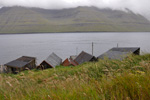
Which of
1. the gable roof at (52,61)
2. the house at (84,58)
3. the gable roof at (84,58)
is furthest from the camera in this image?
the gable roof at (52,61)

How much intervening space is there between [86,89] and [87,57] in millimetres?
31833

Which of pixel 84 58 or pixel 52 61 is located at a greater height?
pixel 84 58

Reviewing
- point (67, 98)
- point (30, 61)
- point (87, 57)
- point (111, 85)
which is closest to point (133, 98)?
point (111, 85)

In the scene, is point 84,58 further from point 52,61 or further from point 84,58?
point 52,61

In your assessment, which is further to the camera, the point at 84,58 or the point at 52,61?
the point at 52,61

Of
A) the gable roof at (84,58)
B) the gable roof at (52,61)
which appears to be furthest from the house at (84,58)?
the gable roof at (52,61)

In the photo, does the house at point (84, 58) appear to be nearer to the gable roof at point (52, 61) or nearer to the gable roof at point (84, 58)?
the gable roof at point (84, 58)

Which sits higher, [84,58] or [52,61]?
[84,58]

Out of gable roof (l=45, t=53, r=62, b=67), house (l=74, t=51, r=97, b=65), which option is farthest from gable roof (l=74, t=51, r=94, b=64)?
gable roof (l=45, t=53, r=62, b=67)

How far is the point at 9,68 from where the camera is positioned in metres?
34.0

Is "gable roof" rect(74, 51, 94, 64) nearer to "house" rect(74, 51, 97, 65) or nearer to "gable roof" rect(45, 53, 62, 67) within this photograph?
"house" rect(74, 51, 97, 65)

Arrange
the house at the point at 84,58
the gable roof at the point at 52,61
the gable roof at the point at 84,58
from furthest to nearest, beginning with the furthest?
the gable roof at the point at 52,61 → the gable roof at the point at 84,58 → the house at the point at 84,58

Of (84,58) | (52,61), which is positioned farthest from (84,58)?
(52,61)

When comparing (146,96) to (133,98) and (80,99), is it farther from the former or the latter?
(80,99)
